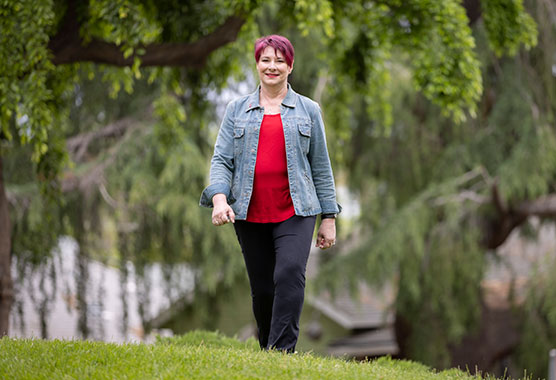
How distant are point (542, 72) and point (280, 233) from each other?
8362mm

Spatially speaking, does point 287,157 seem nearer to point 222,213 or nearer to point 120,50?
point 222,213

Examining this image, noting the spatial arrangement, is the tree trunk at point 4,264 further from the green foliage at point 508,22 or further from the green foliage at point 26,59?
the green foliage at point 508,22

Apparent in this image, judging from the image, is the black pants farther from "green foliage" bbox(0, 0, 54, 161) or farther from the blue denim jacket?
"green foliage" bbox(0, 0, 54, 161)

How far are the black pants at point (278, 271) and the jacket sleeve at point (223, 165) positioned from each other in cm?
22

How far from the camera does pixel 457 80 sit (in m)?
7.26

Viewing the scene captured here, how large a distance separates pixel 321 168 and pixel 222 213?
2.32 ft

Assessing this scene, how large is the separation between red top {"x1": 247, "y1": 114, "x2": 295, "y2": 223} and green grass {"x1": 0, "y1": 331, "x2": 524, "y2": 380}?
745 mm

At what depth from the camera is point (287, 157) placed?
13.3 ft

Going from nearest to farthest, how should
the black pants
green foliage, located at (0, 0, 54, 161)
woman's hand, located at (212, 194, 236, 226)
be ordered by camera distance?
woman's hand, located at (212, 194, 236, 226), the black pants, green foliage, located at (0, 0, 54, 161)

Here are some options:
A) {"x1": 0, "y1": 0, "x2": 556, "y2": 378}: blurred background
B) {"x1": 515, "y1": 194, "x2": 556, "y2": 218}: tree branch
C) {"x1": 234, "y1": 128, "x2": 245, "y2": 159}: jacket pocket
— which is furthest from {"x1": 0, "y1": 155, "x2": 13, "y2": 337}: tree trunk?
{"x1": 515, "y1": 194, "x2": 556, "y2": 218}: tree branch

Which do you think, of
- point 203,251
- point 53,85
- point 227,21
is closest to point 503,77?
point 203,251

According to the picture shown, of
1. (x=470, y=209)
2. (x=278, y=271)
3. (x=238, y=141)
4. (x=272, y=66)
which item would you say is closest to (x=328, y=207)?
(x=278, y=271)

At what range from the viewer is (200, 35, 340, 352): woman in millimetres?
3986

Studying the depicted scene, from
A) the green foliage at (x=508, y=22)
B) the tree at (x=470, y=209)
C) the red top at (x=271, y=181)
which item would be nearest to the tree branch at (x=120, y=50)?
the red top at (x=271, y=181)
